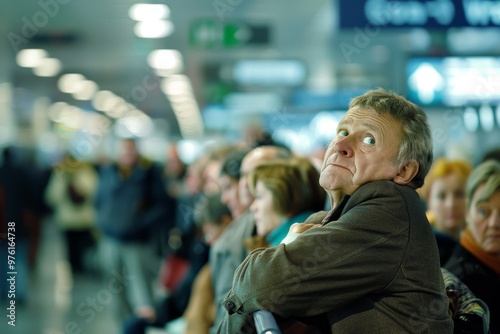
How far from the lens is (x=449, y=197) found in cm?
527

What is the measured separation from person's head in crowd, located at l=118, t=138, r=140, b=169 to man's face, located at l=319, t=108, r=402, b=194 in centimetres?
840

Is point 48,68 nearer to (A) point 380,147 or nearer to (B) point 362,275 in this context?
(A) point 380,147

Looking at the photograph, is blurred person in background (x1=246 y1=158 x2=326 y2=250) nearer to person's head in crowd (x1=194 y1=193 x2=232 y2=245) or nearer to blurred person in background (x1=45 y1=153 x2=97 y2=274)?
person's head in crowd (x1=194 y1=193 x2=232 y2=245)

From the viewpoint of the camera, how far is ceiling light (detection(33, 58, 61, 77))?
23609 millimetres

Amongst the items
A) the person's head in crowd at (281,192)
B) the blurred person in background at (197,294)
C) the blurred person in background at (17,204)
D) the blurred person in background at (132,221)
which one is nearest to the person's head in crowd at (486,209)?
the person's head in crowd at (281,192)

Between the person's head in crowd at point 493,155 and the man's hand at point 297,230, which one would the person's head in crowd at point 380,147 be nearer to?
the man's hand at point 297,230

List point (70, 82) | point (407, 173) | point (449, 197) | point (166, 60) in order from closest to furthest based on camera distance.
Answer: point (407, 173) → point (449, 197) → point (166, 60) → point (70, 82)

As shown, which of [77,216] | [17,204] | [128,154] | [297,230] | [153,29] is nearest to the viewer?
[297,230]

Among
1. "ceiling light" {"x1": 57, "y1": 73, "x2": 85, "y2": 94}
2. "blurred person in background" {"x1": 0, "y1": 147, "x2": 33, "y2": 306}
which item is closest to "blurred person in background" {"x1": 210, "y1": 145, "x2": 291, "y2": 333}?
"blurred person in background" {"x1": 0, "y1": 147, "x2": 33, "y2": 306}

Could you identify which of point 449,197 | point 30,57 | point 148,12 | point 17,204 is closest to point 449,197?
point 449,197

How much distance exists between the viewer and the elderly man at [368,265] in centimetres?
224

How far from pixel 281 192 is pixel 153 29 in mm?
15065

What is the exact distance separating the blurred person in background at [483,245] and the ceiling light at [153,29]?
1426cm

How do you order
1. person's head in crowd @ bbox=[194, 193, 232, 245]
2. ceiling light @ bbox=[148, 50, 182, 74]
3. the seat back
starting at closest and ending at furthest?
the seat back < person's head in crowd @ bbox=[194, 193, 232, 245] < ceiling light @ bbox=[148, 50, 182, 74]
